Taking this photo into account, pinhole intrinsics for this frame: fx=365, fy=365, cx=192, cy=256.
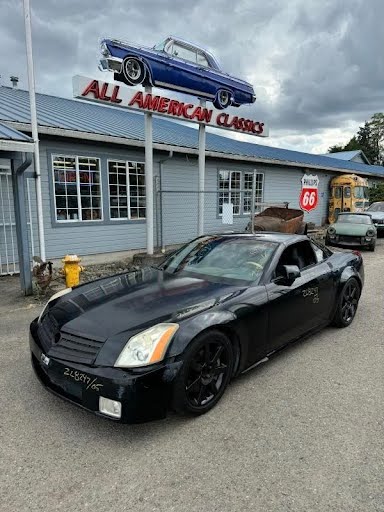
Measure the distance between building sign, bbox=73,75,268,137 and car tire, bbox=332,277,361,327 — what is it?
628 cm

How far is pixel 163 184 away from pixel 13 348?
26.0ft

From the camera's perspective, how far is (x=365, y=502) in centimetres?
210

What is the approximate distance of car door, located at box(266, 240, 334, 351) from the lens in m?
3.61

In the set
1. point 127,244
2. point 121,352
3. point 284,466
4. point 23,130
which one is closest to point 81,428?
point 121,352

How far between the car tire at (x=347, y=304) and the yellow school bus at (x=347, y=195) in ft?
50.9

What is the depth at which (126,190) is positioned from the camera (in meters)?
10.4

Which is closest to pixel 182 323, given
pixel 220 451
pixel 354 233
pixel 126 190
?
pixel 220 451

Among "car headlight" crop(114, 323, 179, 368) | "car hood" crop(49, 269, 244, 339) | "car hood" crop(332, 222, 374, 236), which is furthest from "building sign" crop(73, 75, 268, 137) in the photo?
Answer: "car headlight" crop(114, 323, 179, 368)

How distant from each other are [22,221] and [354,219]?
37.3 feet

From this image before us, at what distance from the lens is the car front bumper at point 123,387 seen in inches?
97.0

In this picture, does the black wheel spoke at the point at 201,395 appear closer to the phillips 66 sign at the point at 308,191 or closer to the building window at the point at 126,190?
the building window at the point at 126,190

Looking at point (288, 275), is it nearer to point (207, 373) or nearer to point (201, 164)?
point (207, 373)

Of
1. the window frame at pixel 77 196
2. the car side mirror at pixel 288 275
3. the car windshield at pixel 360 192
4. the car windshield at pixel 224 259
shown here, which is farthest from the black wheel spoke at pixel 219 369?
the car windshield at pixel 360 192

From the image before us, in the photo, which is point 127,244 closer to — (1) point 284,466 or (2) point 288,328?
(2) point 288,328
